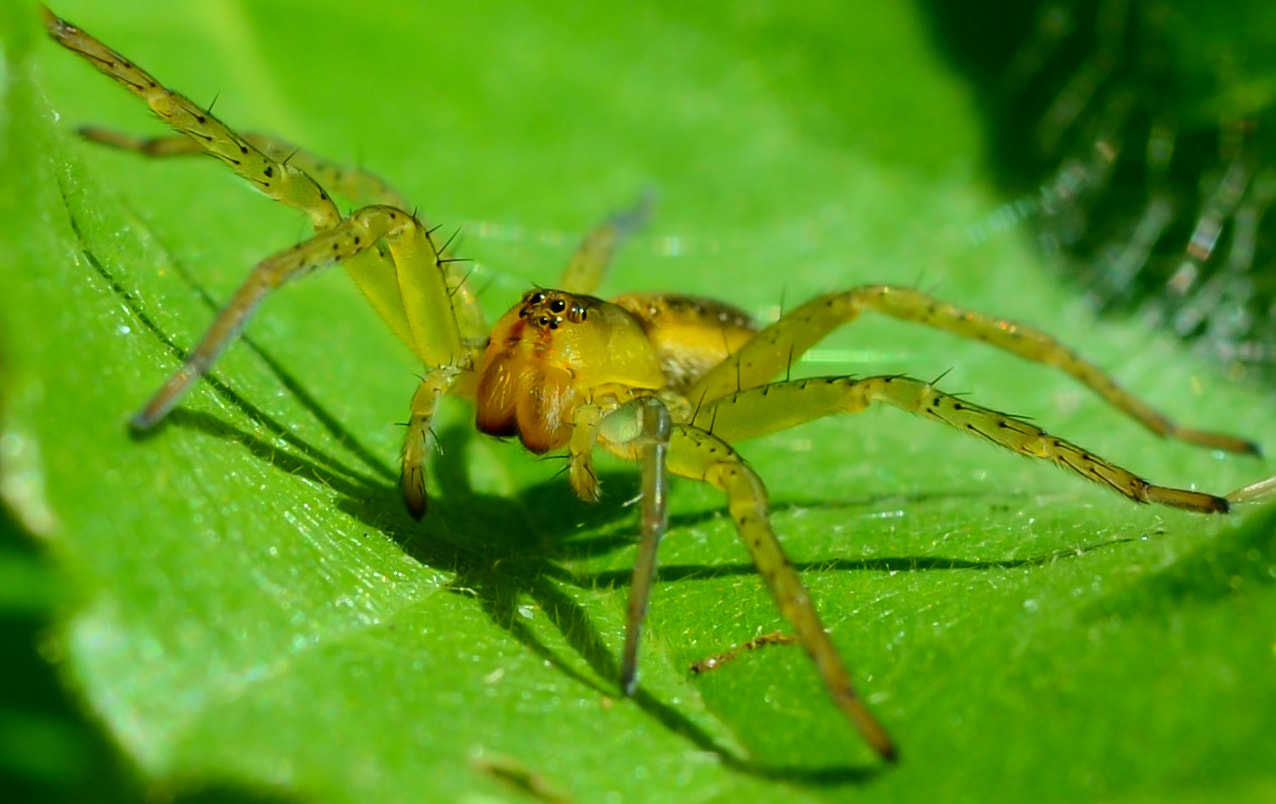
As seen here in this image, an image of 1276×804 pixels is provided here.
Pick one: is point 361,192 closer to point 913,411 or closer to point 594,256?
point 594,256

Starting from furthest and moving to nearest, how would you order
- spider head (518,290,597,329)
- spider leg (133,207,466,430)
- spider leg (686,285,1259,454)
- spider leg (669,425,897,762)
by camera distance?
1. spider leg (686,285,1259,454)
2. spider head (518,290,597,329)
3. spider leg (133,207,466,430)
4. spider leg (669,425,897,762)

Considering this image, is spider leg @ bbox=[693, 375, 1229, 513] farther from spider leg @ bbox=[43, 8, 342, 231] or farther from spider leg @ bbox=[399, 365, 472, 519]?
spider leg @ bbox=[43, 8, 342, 231]

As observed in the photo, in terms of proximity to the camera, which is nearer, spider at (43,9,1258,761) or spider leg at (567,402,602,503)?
spider at (43,9,1258,761)

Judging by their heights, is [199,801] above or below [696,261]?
below

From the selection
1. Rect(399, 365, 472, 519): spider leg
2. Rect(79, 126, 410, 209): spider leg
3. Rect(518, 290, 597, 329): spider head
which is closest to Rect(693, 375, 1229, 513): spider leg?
Rect(518, 290, 597, 329): spider head

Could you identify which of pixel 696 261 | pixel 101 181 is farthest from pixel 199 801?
pixel 696 261

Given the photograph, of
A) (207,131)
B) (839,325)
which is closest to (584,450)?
(839,325)

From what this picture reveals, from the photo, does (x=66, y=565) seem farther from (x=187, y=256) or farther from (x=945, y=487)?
(x=945, y=487)

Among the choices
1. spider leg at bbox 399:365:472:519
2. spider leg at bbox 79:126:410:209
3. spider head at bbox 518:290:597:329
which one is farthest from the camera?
spider leg at bbox 79:126:410:209
